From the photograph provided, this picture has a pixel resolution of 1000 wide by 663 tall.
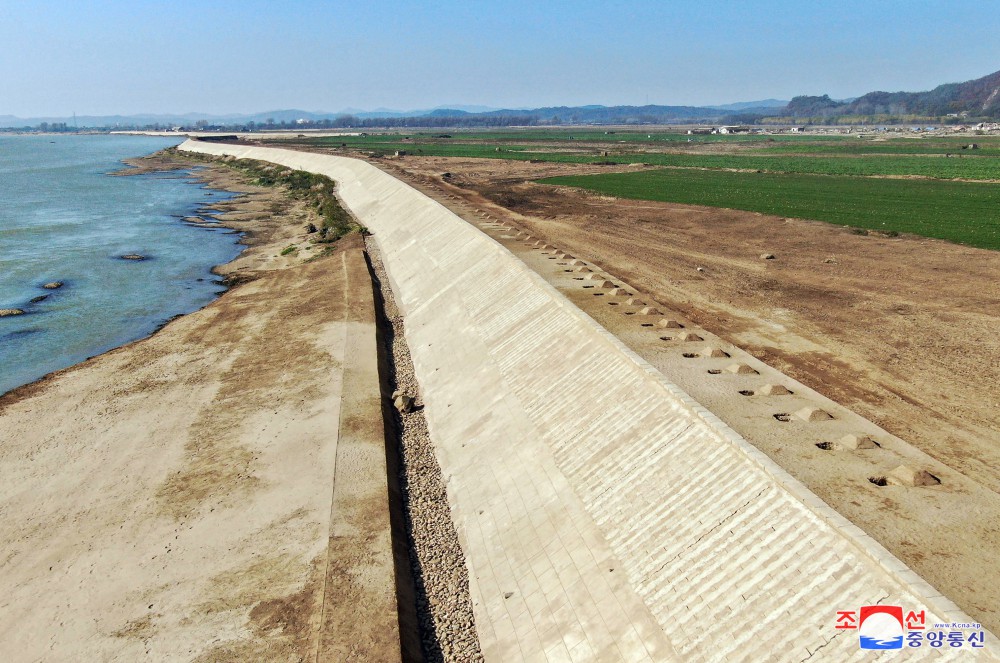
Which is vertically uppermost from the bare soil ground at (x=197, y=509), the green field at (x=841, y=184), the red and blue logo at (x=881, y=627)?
the red and blue logo at (x=881, y=627)

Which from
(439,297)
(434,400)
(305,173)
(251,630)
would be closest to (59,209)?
(305,173)

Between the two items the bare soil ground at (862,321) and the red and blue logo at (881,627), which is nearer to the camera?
the red and blue logo at (881,627)

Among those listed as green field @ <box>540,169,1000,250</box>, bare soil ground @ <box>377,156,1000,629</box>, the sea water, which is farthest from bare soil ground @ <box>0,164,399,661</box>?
green field @ <box>540,169,1000,250</box>

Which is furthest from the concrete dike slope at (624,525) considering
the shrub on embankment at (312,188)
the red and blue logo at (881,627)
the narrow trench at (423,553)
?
the shrub on embankment at (312,188)

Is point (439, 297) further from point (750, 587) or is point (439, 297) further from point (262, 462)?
point (750, 587)

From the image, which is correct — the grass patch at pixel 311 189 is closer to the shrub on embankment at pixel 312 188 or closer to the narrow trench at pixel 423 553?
the shrub on embankment at pixel 312 188

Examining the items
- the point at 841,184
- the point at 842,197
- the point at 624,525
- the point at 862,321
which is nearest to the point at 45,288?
the point at 624,525

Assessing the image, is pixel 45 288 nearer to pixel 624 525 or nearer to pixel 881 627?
pixel 624 525
